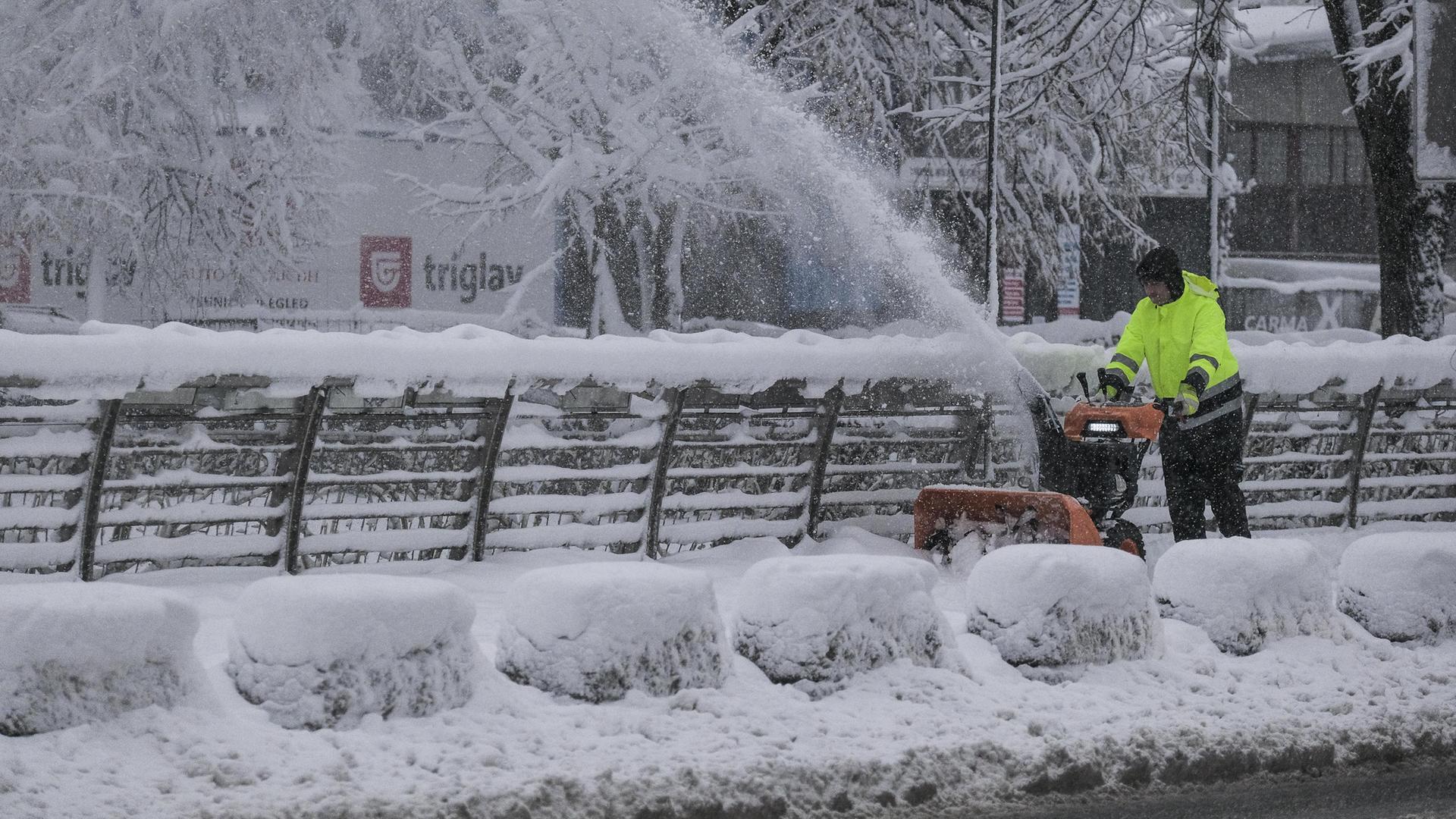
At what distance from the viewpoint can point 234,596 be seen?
871 centimetres

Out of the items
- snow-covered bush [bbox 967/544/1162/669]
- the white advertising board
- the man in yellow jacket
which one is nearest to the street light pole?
the man in yellow jacket

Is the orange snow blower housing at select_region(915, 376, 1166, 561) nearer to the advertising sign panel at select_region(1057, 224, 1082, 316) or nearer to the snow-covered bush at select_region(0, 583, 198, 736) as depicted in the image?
the snow-covered bush at select_region(0, 583, 198, 736)

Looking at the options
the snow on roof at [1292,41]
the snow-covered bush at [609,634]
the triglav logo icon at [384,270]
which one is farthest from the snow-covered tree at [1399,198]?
the snow on roof at [1292,41]

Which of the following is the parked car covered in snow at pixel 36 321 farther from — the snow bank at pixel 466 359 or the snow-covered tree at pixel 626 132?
the snow bank at pixel 466 359

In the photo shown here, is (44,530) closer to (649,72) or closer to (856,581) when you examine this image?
(856,581)

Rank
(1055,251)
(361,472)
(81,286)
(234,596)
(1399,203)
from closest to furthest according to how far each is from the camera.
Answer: (234,596) → (361,472) → (1399,203) → (1055,251) → (81,286)

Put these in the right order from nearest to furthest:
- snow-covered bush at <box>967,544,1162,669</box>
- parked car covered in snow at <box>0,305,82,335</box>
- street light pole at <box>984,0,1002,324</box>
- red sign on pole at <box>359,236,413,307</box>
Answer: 1. snow-covered bush at <box>967,544,1162,669</box>
2. street light pole at <box>984,0,1002,324</box>
3. parked car covered in snow at <box>0,305,82,335</box>
4. red sign on pole at <box>359,236,413,307</box>

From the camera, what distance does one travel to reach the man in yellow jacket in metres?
9.76

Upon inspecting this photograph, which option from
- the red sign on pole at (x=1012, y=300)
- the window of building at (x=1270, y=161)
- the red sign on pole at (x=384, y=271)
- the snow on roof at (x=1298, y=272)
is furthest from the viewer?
the window of building at (x=1270, y=161)

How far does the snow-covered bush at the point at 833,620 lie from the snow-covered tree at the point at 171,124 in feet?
48.7

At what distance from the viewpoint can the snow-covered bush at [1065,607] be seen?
703 centimetres

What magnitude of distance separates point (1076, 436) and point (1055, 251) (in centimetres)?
1422

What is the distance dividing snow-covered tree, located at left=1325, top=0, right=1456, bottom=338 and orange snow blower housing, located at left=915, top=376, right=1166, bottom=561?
7.25m

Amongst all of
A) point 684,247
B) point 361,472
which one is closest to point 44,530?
point 361,472
